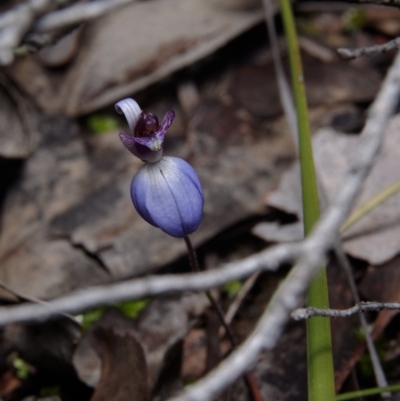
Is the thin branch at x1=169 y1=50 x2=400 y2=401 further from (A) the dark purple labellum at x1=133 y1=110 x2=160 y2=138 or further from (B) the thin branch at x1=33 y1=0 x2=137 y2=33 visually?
(B) the thin branch at x1=33 y1=0 x2=137 y2=33

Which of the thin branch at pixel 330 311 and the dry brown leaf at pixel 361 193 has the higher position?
the thin branch at pixel 330 311

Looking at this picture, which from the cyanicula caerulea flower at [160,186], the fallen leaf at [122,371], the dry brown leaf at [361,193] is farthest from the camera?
the dry brown leaf at [361,193]

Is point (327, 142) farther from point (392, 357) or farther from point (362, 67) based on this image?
point (392, 357)

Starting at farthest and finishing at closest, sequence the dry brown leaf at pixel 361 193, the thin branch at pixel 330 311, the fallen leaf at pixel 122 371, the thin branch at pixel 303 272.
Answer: the dry brown leaf at pixel 361 193 < the fallen leaf at pixel 122 371 < the thin branch at pixel 330 311 < the thin branch at pixel 303 272


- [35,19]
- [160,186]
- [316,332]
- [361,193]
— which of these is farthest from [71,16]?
[316,332]

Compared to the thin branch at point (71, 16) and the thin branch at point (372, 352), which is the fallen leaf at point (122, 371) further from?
the thin branch at point (71, 16)

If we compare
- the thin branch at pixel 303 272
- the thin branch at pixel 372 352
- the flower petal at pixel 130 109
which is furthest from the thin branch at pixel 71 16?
the thin branch at pixel 303 272

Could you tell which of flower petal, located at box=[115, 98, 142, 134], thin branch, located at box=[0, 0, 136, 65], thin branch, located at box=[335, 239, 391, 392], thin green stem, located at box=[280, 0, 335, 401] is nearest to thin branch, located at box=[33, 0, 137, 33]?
thin branch, located at box=[0, 0, 136, 65]

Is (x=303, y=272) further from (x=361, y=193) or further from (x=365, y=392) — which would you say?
(x=361, y=193)
